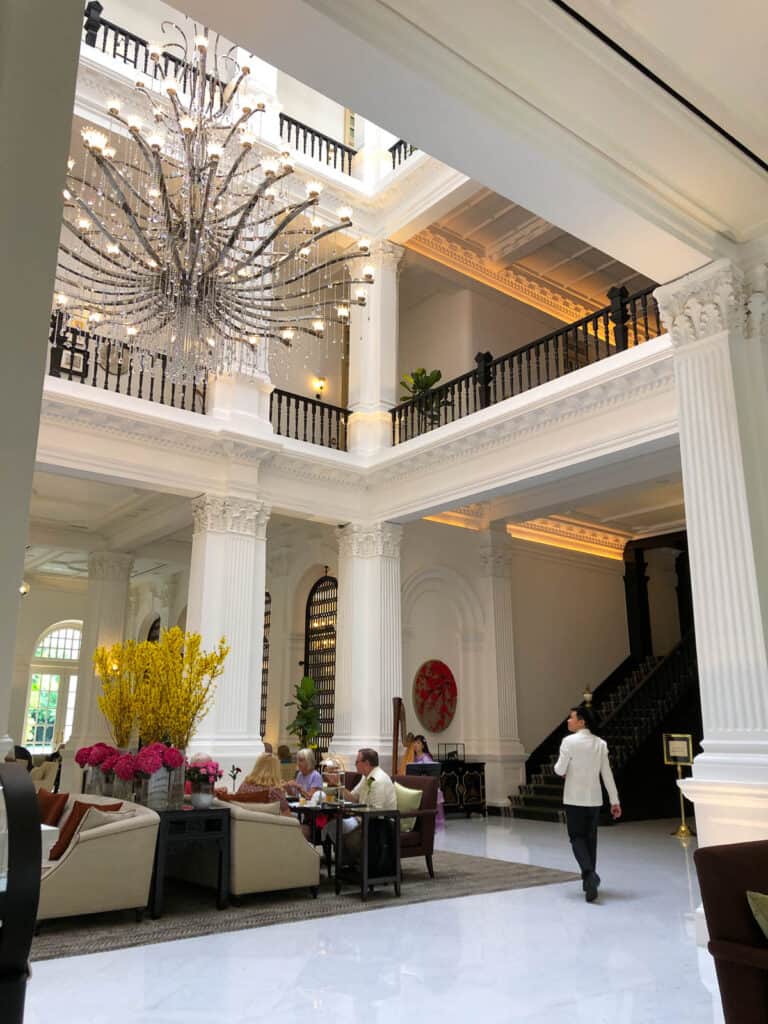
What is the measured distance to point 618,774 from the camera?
13641 millimetres

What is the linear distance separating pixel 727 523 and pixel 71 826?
5202 mm

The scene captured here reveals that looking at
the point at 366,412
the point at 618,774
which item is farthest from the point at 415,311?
the point at 618,774

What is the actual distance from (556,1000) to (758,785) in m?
1.65

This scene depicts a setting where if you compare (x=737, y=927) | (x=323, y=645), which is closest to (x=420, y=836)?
(x=737, y=927)

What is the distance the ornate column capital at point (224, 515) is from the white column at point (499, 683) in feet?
17.1

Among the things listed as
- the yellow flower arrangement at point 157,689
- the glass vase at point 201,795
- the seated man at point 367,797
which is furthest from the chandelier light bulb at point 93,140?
the seated man at point 367,797

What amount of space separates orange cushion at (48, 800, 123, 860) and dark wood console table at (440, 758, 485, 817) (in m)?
7.94

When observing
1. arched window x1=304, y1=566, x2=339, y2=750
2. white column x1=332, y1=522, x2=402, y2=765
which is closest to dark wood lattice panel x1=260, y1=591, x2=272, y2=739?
arched window x1=304, y1=566, x2=339, y2=750

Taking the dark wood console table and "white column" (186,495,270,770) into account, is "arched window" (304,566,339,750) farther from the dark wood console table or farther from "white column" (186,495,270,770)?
"white column" (186,495,270,770)

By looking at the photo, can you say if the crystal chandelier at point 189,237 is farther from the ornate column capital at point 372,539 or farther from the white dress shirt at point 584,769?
the ornate column capital at point 372,539

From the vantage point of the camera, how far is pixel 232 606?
1095cm

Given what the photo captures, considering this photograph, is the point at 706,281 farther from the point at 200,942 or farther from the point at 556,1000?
the point at 200,942

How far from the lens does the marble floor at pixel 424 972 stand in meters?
3.97

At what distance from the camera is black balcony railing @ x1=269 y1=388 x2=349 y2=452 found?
40.6 feet
